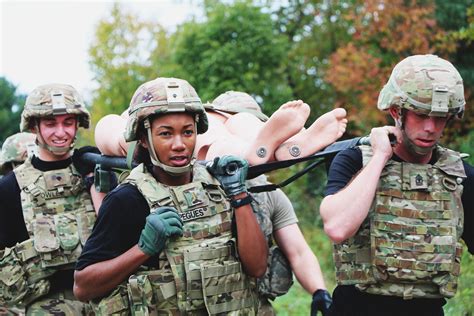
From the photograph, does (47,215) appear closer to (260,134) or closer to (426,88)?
(260,134)

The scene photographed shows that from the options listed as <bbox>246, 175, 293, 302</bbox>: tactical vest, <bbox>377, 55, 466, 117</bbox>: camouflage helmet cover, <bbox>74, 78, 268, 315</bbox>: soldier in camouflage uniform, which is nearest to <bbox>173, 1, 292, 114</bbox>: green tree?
<bbox>246, 175, 293, 302</bbox>: tactical vest

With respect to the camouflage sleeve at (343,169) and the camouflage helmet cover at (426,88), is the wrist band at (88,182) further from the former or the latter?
the camouflage helmet cover at (426,88)

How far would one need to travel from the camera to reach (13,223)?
582 cm

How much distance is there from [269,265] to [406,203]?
1495 mm

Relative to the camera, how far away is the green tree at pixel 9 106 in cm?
3316

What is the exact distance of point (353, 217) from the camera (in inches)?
157

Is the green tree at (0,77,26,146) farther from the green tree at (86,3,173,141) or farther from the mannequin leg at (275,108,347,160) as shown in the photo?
the mannequin leg at (275,108,347,160)

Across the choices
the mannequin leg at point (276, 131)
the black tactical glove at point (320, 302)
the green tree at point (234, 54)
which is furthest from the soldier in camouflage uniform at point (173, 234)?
the green tree at point (234, 54)

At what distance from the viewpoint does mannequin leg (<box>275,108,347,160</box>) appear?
4656 millimetres

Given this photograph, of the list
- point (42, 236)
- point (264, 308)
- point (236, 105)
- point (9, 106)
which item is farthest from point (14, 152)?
point (9, 106)

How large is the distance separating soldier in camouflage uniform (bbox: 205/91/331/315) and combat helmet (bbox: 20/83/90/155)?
1.03m


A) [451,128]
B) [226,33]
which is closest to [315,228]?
[451,128]

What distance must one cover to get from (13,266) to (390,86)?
2847 millimetres

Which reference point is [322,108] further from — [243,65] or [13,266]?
[13,266]
